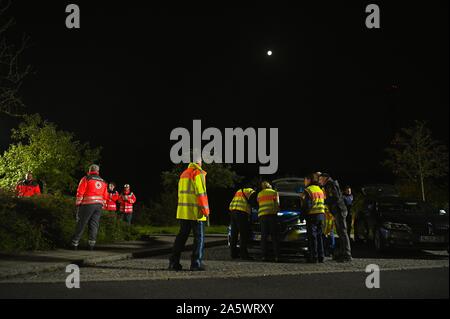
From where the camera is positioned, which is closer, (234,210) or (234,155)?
(234,210)

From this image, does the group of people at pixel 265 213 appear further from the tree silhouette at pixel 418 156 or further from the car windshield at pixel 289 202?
the tree silhouette at pixel 418 156

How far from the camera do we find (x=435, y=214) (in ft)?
37.8

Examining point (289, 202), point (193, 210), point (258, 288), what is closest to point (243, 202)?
point (289, 202)

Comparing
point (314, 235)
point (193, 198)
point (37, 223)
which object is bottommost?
point (314, 235)

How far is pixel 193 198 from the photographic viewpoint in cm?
873

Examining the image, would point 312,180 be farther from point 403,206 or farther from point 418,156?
point 418,156

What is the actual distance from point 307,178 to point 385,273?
2.94 meters

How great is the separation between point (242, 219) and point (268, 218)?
2.47ft

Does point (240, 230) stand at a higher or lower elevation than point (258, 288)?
higher

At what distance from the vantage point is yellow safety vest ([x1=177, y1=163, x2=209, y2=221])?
8.69 metres

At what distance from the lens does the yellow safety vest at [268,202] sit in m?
10.5

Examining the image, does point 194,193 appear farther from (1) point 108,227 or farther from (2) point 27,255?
(1) point 108,227

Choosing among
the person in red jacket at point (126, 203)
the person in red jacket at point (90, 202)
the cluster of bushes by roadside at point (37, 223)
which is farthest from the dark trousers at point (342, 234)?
the person in red jacket at point (126, 203)
